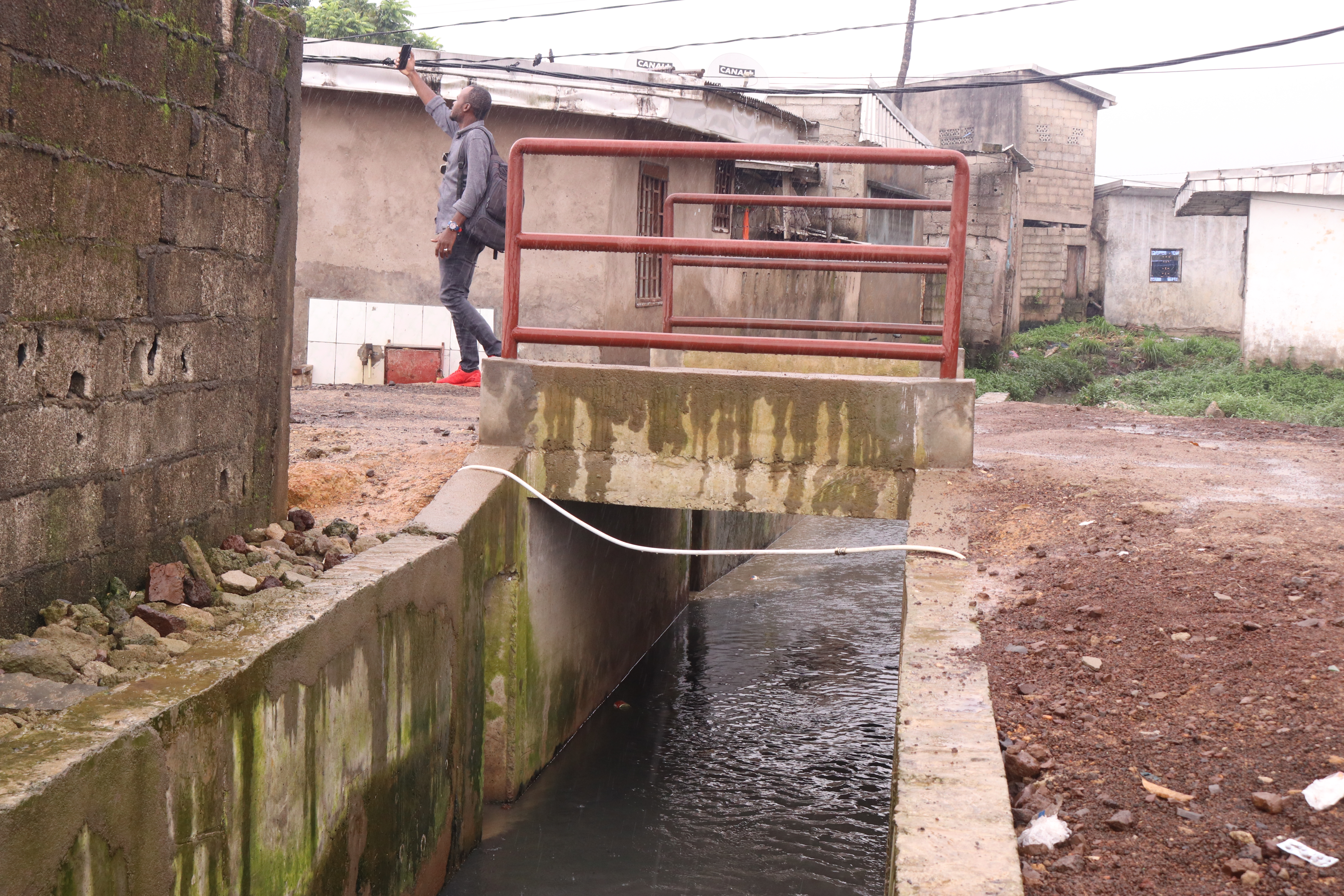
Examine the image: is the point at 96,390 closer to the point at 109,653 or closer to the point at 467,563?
the point at 109,653

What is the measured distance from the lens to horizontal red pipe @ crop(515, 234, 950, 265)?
203 inches

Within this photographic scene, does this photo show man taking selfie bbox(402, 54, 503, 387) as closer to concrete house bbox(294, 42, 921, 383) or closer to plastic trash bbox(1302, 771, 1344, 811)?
concrete house bbox(294, 42, 921, 383)

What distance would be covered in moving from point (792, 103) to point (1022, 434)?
15.9 meters

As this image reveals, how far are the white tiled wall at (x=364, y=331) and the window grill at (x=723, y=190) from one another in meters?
3.66

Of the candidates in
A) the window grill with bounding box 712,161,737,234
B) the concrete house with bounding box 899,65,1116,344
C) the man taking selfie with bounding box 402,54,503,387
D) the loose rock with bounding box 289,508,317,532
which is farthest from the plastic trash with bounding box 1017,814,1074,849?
the concrete house with bounding box 899,65,1116,344

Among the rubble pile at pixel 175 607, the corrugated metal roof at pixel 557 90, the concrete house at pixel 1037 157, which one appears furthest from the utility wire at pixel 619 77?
the concrete house at pixel 1037 157

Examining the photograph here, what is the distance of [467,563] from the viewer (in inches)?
197

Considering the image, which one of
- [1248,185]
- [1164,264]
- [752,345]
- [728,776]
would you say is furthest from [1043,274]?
[752,345]

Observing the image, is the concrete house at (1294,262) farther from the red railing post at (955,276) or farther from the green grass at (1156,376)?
the red railing post at (955,276)

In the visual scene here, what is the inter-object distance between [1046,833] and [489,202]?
215 inches

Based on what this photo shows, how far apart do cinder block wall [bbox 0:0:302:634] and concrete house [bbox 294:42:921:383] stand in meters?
5.74

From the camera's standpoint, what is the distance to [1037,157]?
92.3 feet

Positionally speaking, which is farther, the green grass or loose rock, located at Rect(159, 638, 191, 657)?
the green grass

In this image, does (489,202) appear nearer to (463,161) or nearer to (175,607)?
(463,161)
